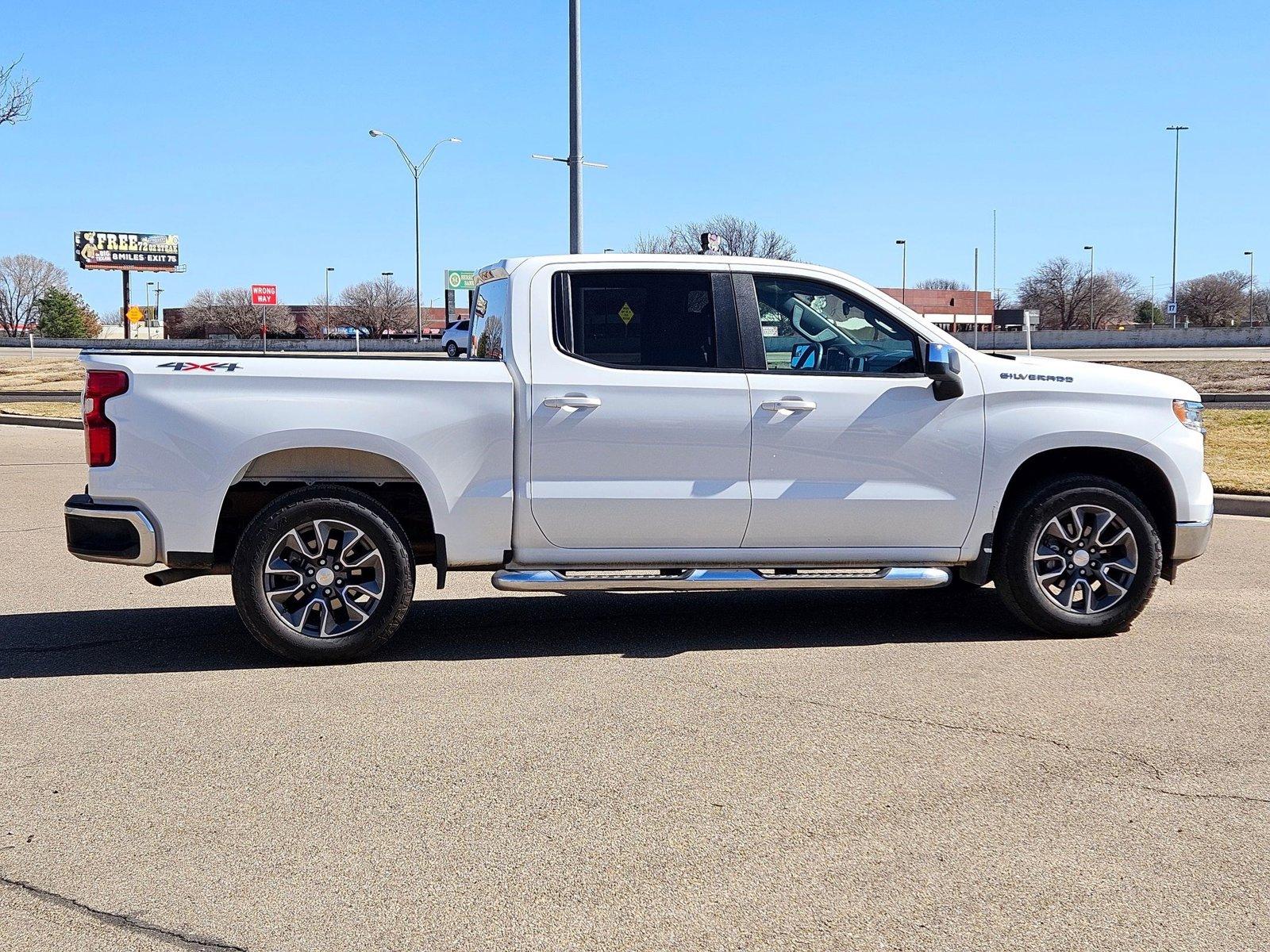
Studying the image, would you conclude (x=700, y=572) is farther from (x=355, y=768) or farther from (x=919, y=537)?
(x=355, y=768)

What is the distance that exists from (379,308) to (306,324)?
9038mm

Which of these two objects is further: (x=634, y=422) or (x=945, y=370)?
(x=945, y=370)

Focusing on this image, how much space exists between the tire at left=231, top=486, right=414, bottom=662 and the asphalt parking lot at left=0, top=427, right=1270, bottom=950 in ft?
0.61

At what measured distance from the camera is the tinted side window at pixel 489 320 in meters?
6.82

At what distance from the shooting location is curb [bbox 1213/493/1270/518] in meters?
12.2

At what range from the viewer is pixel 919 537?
689 cm

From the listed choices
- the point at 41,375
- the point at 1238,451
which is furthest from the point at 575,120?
the point at 41,375

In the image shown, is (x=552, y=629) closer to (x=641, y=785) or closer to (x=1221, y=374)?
(x=641, y=785)

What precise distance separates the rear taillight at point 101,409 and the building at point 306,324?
337 feet

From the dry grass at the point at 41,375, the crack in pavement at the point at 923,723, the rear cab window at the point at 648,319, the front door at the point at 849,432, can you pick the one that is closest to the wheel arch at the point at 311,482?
the rear cab window at the point at 648,319

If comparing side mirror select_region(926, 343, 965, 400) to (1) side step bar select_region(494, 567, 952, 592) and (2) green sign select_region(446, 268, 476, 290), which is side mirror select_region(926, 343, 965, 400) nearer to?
(1) side step bar select_region(494, 567, 952, 592)

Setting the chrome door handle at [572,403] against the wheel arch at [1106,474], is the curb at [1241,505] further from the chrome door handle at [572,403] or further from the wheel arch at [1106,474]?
the chrome door handle at [572,403]

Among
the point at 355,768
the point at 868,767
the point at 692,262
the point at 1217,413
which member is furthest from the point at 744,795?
the point at 1217,413

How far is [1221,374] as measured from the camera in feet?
101
